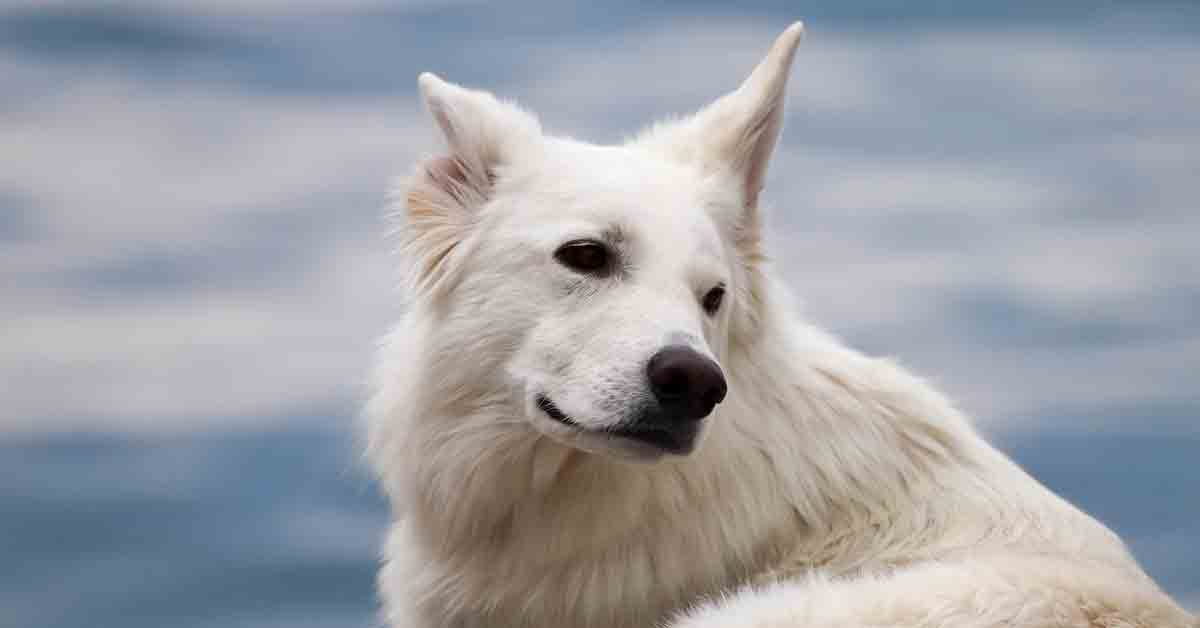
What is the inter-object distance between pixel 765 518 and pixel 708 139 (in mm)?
1752

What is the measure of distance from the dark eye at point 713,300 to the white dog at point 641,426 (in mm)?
14

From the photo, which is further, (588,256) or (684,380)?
(588,256)

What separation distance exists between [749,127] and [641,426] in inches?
68.6

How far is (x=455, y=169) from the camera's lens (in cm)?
748

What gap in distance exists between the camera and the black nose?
6.36m

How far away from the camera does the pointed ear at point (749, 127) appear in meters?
7.47

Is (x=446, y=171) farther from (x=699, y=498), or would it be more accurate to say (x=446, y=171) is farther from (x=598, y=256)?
(x=699, y=498)

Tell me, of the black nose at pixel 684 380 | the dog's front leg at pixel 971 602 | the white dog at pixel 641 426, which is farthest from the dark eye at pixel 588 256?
the dog's front leg at pixel 971 602

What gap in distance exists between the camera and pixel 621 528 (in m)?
7.27

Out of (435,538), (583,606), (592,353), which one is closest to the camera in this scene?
(592,353)

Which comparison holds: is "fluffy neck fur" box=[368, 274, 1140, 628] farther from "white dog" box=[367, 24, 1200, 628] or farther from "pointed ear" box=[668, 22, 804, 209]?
"pointed ear" box=[668, 22, 804, 209]

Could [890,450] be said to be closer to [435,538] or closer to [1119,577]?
[1119,577]

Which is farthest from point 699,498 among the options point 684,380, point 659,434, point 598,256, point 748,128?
point 748,128

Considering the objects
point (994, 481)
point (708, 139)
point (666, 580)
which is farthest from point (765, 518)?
point (708, 139)
